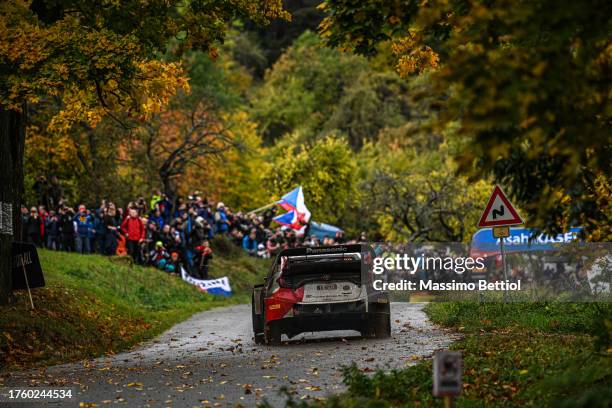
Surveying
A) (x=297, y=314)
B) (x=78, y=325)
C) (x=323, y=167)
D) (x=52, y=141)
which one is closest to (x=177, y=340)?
(x=78, y=325)

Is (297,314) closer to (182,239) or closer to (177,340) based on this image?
(177,340)

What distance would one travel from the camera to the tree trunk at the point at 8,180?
19453 mm

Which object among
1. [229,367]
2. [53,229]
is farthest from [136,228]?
[229,367]

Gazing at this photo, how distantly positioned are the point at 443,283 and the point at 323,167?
45.6 metres

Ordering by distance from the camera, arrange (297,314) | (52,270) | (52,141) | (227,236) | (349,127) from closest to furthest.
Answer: (297,314), (52,270), (52,141), (227,236), (349,127)

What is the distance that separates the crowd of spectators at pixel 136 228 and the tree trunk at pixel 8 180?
10.9 metres

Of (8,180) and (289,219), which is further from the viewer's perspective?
(289,219)

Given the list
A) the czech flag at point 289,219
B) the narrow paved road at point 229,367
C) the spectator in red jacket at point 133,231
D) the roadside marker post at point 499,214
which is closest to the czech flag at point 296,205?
the czech flag at point 289,219

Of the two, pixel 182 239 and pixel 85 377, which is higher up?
pixel 182 239

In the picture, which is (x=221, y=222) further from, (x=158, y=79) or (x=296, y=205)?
(x=158, y=79)

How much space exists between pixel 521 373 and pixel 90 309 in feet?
44.8

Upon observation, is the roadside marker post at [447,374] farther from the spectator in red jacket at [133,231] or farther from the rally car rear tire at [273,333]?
the spectator in red jacket at [133,231]

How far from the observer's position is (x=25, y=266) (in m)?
20.1

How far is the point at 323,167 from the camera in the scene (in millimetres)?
Answer: 69562
